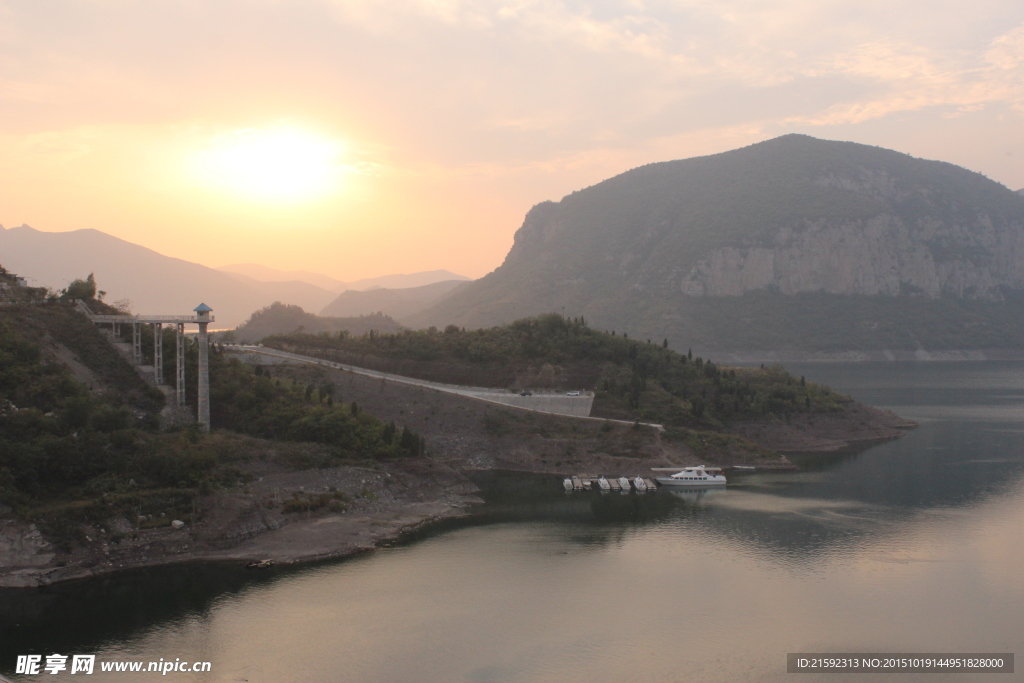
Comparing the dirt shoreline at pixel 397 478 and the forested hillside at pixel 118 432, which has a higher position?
the forested hillside at pixel 118 432

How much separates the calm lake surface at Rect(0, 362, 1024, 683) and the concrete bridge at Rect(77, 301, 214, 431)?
63.3ft

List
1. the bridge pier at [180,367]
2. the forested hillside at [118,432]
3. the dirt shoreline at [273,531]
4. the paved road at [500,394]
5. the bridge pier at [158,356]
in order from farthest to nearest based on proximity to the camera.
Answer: the paved road at [500,394] < the bridge pier at [158,356] < the bridge pier at [180,367] < the forested hillside at [118,432] < the dirt shoreline at [273,531]

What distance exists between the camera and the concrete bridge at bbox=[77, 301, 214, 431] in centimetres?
5581

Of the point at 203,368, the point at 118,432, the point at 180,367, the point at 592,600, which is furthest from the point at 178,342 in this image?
the point at 592,600

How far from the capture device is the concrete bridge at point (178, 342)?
5581 cm

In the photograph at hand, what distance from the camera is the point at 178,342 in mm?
57406

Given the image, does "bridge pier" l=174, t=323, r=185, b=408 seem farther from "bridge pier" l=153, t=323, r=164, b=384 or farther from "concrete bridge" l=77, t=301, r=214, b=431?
"bridge pier" l=153, t=323, r=164, b=384

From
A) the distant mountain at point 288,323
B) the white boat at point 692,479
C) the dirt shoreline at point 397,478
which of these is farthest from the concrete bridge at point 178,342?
the distant mountain at point 288,323

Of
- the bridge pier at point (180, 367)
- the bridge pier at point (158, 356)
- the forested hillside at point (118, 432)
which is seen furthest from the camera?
the bridge pier at point (158, 356)

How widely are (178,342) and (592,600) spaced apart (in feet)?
121

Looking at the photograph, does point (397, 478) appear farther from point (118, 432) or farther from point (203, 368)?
point (118, 432)

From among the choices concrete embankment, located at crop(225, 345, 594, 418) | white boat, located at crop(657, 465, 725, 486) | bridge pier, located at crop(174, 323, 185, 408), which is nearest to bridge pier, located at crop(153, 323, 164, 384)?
bridge pier, located at crop(174, 323, 185, 408)

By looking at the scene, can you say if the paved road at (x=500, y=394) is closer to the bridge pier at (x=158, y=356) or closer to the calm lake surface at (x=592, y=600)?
the bridge pier at (x=158, y=356)

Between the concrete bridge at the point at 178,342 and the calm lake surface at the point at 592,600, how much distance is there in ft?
63.3
